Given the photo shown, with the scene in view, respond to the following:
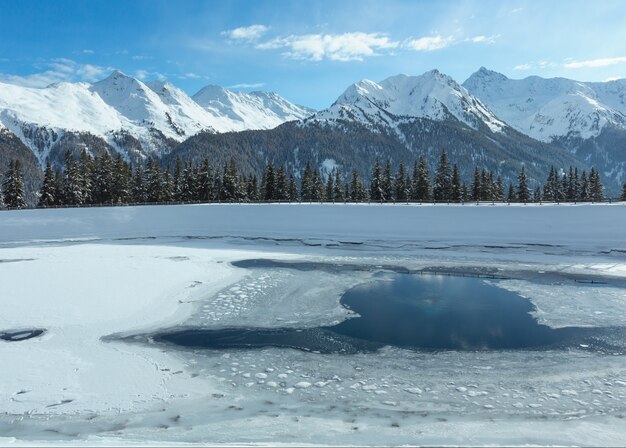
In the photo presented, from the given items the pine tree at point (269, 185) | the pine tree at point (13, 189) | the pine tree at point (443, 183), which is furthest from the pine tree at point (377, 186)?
the pine tree at point (13, 189)

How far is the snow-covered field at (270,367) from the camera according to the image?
8.21m

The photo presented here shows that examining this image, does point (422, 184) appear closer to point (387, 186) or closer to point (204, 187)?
point (387, 186)

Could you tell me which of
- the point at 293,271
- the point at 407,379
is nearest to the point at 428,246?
the point at 293,271

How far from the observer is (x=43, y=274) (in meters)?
22.3

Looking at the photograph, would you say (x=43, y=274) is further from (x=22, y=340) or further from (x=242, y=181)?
(x=242, y=181)

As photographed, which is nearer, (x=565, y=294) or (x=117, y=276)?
(x=565, y=294)

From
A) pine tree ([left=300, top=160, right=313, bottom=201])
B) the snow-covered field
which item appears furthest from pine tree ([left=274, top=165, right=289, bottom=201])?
the snow-covered field

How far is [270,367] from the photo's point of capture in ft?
37.0

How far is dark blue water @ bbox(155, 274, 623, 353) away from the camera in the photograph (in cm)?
1288

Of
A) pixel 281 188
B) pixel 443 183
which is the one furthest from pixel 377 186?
pixel 281 188

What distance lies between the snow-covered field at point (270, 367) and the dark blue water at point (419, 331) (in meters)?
0.66

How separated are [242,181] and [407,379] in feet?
174

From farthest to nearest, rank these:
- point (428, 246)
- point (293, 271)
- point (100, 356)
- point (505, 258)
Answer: point (428, 246) → point (505, 258) → point (293, 271) → point (100, 356)

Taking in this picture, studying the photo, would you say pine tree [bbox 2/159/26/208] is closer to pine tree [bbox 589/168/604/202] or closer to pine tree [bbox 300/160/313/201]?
pine tree [bbox 300/160/313/201]
